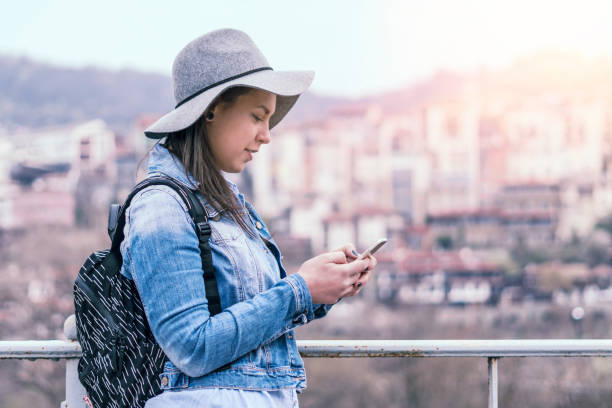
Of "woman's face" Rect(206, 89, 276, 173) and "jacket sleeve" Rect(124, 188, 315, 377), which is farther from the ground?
"woman's face" Rect(206, 89, 276, 173)

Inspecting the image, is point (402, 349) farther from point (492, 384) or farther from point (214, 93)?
point (214, 93)

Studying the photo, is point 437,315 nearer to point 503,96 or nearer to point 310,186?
point 310,186

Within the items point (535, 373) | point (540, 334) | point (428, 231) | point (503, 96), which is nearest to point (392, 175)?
point (428, 231)

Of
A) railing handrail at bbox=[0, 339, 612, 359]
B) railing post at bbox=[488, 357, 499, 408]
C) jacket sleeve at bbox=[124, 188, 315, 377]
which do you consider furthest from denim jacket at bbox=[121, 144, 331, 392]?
railing post at bbox=[488, 357, 499, 408]

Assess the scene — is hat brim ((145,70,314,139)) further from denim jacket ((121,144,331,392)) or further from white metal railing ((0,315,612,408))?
white metal railing ((0,315,612,408))

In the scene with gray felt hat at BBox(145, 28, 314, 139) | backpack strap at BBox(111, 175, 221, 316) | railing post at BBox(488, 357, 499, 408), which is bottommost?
railing post at BBox(488, 357, 499, 408)

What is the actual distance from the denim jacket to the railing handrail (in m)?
0.23

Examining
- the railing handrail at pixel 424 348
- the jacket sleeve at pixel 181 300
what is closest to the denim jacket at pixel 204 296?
the jacket sleeve at pixel 181 300

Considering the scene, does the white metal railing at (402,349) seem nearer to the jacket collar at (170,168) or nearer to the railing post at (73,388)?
the railing post at (73,388)

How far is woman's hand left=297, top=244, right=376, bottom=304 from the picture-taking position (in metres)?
0.80

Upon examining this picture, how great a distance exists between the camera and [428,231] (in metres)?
41.7

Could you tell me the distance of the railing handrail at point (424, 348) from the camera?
1.05 meters

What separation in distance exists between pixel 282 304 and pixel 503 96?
48507 millimetres

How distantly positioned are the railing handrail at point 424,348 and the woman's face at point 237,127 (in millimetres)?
331
